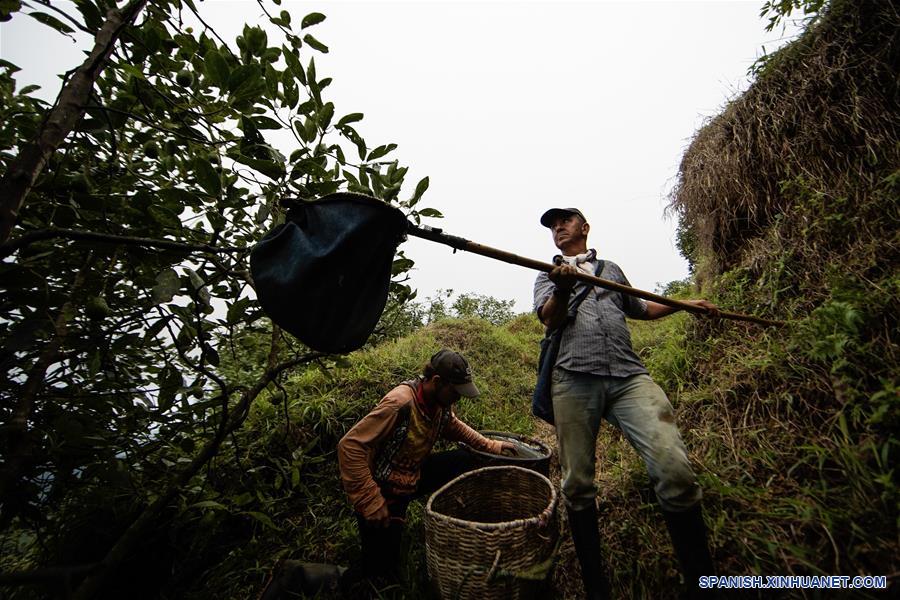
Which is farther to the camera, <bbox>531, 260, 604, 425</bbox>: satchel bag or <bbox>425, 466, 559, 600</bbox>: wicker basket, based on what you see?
<bbox>531, 260, 604, 425</bbox>: satchel bag

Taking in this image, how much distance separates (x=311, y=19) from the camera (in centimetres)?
143

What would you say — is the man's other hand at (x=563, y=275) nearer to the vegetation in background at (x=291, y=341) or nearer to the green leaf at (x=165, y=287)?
the vegetation in background at (x=291, y=341)

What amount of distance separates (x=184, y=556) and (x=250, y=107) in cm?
288

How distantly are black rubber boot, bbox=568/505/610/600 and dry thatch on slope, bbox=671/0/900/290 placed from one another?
2.23 m

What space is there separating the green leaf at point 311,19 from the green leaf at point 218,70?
464 millimetres

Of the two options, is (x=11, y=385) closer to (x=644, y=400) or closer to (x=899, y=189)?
(x=644, y=400)

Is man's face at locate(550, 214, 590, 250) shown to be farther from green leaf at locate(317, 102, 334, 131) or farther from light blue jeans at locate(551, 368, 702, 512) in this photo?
green leaf at locate(317, 102, 334, 131)

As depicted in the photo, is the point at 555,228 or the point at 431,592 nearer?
the point at 431,592

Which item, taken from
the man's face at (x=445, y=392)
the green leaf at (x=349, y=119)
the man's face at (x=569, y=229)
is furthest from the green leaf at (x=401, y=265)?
the man's face at (x=569, y=229)

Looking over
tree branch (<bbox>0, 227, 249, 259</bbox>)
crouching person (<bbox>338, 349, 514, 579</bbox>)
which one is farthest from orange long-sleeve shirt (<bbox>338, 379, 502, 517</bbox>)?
tree branch (<bbox>0, 227, 249, 259</bbox>)

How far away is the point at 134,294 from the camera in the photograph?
1.58 metres

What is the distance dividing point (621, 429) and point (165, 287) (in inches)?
85.1

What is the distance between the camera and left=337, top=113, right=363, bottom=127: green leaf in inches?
62.4

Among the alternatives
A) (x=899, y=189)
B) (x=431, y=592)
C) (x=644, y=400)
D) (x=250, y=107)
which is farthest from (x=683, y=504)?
(x=250, y=107)
